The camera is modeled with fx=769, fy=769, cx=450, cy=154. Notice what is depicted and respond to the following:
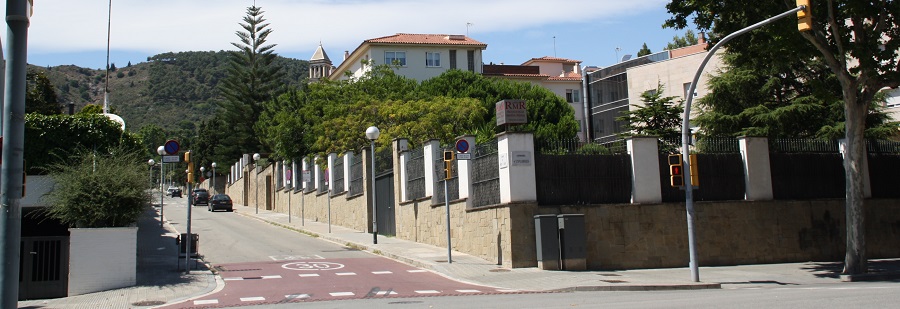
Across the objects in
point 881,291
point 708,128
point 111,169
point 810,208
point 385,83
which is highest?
point 385,83

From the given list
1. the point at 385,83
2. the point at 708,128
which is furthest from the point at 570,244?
the point at 385,83

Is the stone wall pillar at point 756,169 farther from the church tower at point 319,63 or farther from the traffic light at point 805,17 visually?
the church tower at point 319,63

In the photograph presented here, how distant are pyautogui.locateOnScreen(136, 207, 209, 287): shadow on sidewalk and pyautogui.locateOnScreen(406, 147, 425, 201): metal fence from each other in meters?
8.35

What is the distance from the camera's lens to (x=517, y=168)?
20.6 m

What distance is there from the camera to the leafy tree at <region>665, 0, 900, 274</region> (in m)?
20.0

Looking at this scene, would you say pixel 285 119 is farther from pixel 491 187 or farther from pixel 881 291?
pixel 881 291

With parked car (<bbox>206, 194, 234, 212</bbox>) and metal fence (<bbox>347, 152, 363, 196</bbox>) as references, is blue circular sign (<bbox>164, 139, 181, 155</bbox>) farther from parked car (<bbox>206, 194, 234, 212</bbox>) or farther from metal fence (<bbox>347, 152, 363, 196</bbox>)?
parked car (<bbox>206, 194, 234, 212</bbox>)

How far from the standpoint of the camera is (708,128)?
36.9m

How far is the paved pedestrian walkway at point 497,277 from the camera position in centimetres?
1589

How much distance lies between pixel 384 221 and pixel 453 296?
1624 cm

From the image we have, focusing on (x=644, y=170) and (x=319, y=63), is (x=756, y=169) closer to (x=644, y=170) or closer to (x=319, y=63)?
(x=644, y=170)

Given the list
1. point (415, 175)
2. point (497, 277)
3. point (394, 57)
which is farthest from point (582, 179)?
point (394, 57)

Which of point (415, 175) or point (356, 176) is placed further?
point (356, 176)

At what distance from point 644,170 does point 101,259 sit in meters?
14.5
